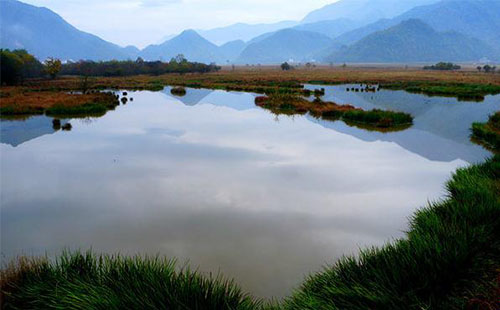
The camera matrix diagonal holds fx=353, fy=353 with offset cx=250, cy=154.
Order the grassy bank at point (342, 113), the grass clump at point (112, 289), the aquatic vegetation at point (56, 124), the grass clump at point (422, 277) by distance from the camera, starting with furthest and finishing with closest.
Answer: the grassy bank at point (342, 113) < the aquatic vegetation at point (56, 124) < the grass clump at point (422, 277) < the grass clump at point (112, 289)

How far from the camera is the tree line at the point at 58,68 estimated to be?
83.6 meters

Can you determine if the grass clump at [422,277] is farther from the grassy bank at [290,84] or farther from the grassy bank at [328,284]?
the grassy bank at [290,84]

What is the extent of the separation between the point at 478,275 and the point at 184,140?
945 inches

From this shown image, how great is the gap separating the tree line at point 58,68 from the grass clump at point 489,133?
299ft

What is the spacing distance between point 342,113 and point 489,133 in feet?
51.3

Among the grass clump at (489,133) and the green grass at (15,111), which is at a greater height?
the grass clump at (489,133)

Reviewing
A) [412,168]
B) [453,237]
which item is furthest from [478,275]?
[412,168]

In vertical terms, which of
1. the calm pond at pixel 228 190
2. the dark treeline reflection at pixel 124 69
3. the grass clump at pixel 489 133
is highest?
the dark treeline reflection at pixel 124 69

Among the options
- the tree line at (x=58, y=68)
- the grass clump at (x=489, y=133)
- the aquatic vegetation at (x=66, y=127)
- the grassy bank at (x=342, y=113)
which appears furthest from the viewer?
the tree line at (x=58, y=68)

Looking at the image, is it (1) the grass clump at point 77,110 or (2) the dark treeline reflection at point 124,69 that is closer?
(1) the grass clump at point 77,110

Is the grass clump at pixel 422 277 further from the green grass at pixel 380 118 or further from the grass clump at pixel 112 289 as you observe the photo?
the green grass at pixel 380 118

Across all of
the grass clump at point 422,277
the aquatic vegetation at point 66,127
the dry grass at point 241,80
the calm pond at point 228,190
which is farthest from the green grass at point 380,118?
the dry grass at point 241,80

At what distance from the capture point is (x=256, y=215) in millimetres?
14719

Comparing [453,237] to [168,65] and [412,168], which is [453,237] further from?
[168,65]
